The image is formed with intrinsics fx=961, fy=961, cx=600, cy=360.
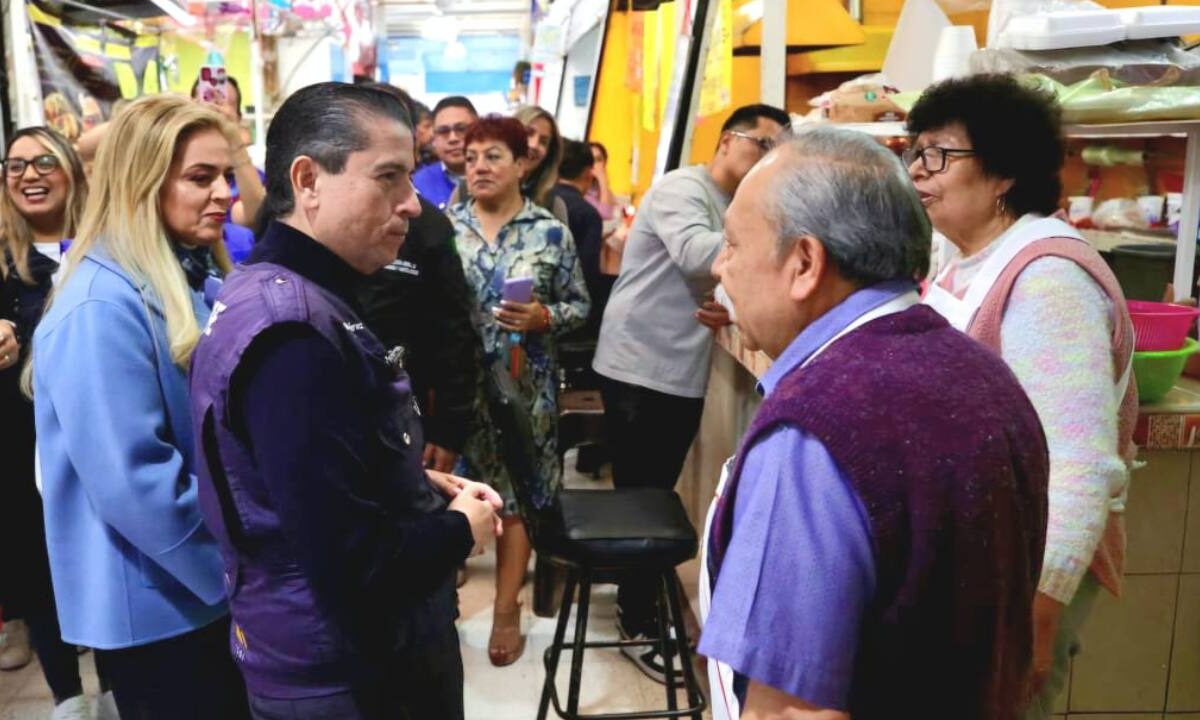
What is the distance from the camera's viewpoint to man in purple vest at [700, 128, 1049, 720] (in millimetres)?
930

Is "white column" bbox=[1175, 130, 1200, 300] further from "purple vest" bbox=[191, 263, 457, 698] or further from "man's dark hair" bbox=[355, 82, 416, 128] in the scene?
"purple vest" bbox=[191, 263, 457, 698]

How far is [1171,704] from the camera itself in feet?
7.36

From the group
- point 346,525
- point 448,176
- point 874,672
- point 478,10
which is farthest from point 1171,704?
point 478,10

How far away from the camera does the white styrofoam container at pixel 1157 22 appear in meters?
2.12

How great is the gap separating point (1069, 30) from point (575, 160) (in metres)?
3.71

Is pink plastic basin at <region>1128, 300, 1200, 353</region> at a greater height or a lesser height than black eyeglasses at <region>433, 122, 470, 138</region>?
lesser

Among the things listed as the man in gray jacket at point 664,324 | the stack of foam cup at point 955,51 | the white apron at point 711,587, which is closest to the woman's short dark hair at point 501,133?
the man in gray jacket at point 664,324

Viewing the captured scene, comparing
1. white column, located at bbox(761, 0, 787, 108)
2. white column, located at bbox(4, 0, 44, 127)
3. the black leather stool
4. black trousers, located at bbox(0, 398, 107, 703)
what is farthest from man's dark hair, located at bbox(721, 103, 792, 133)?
white column, located at bbox(4, 0, 44, 127)

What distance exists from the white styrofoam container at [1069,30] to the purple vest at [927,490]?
139 centimetres

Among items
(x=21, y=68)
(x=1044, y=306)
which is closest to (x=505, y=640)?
(x=1044, y=306)

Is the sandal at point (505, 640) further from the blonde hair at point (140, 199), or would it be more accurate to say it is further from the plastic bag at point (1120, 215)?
the plastic bag at point (1120, 215)

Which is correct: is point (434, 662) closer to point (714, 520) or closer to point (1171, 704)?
point (714, 520)

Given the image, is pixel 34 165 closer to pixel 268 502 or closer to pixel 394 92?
pixel 394 92

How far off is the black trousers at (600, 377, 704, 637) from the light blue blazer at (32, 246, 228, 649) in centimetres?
183
